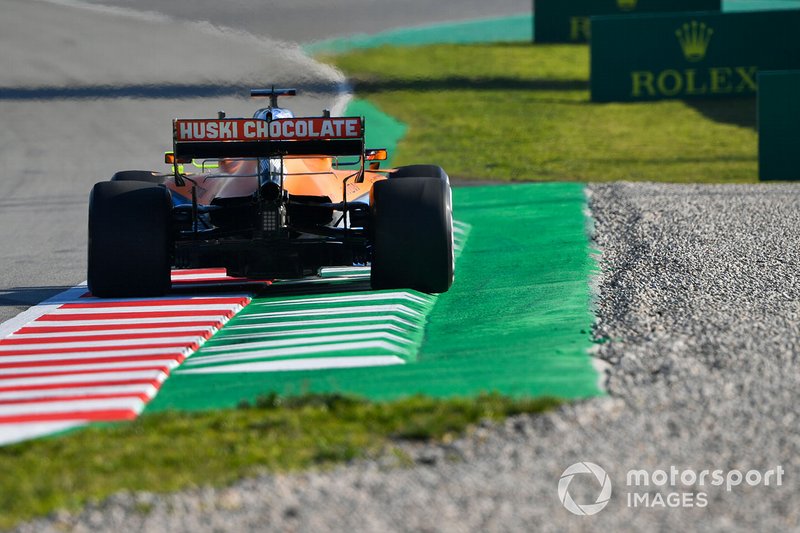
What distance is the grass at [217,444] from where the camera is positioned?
5820 millimetres

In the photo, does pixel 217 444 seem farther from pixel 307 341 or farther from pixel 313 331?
pixel 313 331

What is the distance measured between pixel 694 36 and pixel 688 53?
52 centimetres

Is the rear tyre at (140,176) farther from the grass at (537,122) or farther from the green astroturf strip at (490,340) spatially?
the grass at (537,122)

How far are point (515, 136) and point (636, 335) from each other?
1737 centimetres

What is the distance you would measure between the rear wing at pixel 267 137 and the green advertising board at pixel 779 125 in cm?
1010

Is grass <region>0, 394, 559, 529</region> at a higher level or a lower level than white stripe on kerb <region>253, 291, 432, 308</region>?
higher

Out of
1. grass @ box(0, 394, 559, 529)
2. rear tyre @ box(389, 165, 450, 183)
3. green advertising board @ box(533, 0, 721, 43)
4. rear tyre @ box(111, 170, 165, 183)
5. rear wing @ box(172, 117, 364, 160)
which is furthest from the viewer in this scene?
green advertising board @ box(533, 0, 721, 43)

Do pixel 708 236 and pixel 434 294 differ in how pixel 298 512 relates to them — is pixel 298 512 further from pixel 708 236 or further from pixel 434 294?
pixel 708 236

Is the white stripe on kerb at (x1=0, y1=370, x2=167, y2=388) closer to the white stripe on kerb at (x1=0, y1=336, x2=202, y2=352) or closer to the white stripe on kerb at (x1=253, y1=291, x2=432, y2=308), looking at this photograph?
the white stripe on kerb at (x1=0, y1=336, x2=202, y2=352)

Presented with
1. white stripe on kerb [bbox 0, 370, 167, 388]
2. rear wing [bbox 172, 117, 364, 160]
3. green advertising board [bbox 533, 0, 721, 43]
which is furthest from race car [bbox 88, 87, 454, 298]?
green advertising board [bbox 533, 0, 721, 43]

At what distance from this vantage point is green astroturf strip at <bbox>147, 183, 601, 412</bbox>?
7.43m

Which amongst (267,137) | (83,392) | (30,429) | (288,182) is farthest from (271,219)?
(30,429)

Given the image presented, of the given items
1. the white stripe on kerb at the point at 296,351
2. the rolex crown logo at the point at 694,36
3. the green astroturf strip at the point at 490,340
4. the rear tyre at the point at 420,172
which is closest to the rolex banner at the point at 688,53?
the rolex crown logo at the point at 694,36

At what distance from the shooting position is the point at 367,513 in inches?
210
